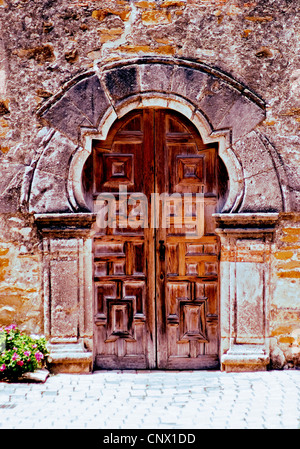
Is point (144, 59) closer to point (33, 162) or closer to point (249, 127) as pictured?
point (249, 127)

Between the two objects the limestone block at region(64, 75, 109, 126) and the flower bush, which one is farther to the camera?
the limestone block at region(64, 75, 109, 126)

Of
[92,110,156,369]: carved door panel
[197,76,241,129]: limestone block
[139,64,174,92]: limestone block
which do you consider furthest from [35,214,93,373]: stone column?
[197,76,241,129]: limestone block

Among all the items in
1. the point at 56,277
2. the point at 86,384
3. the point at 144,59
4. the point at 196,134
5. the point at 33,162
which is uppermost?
the point at 144,59

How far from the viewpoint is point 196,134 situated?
13.3 ft

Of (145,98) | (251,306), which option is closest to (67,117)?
(145,98)

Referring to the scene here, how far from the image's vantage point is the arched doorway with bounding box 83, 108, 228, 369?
4.03m

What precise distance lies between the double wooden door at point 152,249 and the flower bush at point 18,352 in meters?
0.57

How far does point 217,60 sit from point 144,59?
66cm

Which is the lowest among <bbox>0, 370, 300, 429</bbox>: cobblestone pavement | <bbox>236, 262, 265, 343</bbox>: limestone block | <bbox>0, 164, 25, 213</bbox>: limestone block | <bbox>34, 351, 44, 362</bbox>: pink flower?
<bbox>0, 370, 300, 429</bbox>: cobblestone pavement

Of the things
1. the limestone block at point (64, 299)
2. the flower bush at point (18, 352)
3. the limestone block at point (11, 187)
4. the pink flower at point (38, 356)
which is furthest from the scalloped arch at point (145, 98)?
the pink flower at point (38, 356)

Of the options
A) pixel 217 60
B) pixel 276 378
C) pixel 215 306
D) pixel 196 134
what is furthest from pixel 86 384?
pixel 217 60

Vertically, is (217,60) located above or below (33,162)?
above

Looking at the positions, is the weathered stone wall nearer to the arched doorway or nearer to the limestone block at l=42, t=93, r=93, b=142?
the limestone block at l=42, t=93, r=93, b=142
